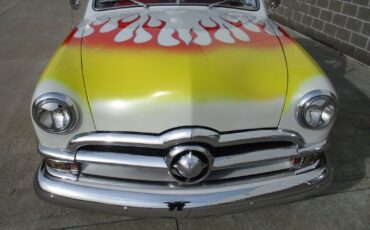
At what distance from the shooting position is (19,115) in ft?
12.1

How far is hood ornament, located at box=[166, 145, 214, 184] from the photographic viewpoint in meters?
1.75

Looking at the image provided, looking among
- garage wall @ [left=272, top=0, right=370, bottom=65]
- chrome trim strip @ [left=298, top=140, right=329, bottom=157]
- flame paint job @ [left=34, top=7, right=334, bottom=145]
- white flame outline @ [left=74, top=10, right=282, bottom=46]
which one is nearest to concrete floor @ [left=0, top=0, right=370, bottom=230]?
garage wall @ [left=272, top=0, right=370, bottom=65]

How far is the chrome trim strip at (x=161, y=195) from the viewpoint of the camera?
183 centimetres

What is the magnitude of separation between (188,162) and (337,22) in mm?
4955

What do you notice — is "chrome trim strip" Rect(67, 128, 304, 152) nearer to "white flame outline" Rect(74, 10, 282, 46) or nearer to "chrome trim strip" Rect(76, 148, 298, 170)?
"chrome trim strip" Rect(76, 148, 298, 170)

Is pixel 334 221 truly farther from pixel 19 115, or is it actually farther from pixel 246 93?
pixel 19 115

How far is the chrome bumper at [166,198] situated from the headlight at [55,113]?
0.31 metres

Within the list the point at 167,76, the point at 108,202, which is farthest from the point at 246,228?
the point at 167,76

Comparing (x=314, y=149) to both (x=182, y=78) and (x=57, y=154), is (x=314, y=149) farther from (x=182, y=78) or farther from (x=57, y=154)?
(x=57, y=154)

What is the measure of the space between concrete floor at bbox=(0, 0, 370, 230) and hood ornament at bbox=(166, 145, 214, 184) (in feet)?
2.04

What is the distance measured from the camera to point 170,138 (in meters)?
1.74

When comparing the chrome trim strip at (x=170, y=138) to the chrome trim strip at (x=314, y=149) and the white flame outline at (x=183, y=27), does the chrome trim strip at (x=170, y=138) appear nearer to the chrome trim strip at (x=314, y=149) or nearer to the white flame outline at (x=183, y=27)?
the chrome trim strip at (x=314, y=149)

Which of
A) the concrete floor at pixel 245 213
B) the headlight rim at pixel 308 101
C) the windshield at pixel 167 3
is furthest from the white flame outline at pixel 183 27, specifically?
the concrete floor at pixel 245 213

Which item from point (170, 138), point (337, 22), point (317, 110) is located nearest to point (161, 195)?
point (170, 138)
